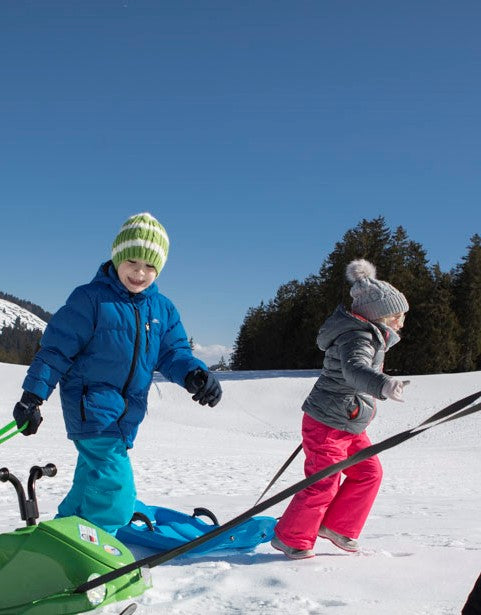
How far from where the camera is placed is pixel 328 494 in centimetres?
357

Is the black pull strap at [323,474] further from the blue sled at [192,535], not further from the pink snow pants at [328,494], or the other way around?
the pink snow pants at [328,494]

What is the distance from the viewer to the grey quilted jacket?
356 cm

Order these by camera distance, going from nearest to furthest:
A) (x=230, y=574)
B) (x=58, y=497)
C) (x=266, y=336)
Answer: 1. (x=230, y=574)
2. (x=58, y=497)
3. (x=266, y=336)

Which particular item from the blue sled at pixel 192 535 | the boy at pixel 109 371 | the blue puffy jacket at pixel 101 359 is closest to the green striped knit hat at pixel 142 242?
the boy at pixel 109 371

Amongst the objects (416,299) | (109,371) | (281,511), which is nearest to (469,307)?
(416,299)

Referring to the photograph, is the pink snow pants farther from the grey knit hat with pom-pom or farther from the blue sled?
the grey knit hat with pom-pom

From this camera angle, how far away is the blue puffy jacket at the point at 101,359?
3.38 meters

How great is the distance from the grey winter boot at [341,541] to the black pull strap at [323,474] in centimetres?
172

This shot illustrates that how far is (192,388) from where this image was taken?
369 centimetres

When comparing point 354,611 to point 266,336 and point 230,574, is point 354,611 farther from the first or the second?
point 266,336

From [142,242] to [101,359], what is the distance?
0.79 metres

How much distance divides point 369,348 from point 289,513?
3.61ft

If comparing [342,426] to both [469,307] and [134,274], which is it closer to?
[134,274]

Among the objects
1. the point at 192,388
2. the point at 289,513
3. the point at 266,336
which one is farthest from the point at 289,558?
the point at 266,336
